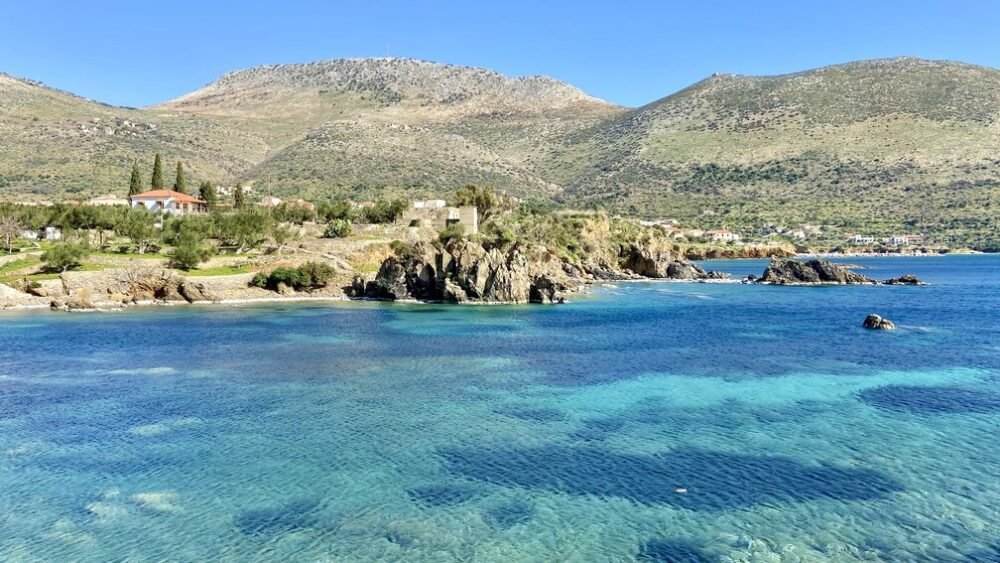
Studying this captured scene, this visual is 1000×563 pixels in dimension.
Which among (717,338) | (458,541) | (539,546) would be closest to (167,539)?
(458,541)

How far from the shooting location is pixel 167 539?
1741cm

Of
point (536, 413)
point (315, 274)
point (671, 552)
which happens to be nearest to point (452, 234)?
point (315, 274)

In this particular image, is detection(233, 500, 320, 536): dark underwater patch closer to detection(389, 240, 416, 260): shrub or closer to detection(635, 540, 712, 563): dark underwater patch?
detection(635, 540, 712, 563): dark underwater patch

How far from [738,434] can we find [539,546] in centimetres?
1204

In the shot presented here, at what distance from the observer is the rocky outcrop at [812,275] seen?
92.2 meters

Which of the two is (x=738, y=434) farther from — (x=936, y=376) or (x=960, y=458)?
(x=936, y=376)

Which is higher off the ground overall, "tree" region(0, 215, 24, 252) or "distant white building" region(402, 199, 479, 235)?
"distant white building" region(402, 199, 479, 235)

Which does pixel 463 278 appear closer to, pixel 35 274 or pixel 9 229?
pixel 35 274

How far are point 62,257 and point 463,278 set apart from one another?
40264mm

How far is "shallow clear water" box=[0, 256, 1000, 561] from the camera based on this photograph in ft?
57.5

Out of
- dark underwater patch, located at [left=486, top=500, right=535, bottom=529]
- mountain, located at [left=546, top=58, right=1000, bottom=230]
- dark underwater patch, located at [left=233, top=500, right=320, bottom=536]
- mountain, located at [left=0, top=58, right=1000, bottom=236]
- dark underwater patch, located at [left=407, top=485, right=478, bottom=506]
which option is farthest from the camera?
mountain, located at [left=546, top=58, right=1000, bottom=230]

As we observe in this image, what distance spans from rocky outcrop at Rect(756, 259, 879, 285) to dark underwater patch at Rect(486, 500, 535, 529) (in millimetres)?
82388

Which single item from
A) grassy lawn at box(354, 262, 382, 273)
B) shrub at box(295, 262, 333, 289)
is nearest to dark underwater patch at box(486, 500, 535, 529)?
shrub at box(295, 262, 333, 289)

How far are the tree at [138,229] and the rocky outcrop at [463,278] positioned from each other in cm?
2746
